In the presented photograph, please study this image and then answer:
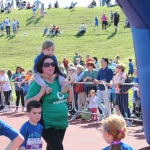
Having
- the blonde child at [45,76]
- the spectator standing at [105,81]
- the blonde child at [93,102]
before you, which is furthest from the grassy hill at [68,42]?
the blonde child at [45,76]

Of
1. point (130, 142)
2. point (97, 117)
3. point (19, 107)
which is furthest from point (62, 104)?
point (19, 107)

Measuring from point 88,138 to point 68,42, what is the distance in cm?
2709

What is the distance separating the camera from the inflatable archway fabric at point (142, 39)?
675cm

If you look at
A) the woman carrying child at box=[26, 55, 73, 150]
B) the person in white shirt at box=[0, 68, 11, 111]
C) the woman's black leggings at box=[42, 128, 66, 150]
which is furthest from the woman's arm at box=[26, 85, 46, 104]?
the person in white shirt at box=[0, 68, 11, 111]

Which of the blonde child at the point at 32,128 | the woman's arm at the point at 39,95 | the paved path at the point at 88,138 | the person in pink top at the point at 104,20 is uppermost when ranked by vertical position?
the person in pink top at the point at 104,20

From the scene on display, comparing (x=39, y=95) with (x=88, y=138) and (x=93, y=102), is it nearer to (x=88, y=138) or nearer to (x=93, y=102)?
(x=88, y=138)

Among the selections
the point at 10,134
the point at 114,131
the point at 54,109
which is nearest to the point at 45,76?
the point at 54,109

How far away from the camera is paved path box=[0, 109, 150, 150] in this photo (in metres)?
8.42

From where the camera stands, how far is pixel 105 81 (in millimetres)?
10633

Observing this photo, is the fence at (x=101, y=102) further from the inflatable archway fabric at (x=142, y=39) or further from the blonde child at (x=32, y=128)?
the blonde child at (x=32, y=128)

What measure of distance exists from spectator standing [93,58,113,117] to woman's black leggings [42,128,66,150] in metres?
5.31

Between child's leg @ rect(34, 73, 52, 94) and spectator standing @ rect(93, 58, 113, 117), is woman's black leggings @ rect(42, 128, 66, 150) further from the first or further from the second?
spectator standing @ rect(93, 58, 113, 117)

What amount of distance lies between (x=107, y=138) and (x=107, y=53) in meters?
28.2

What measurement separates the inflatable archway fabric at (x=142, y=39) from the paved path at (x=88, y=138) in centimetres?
118
